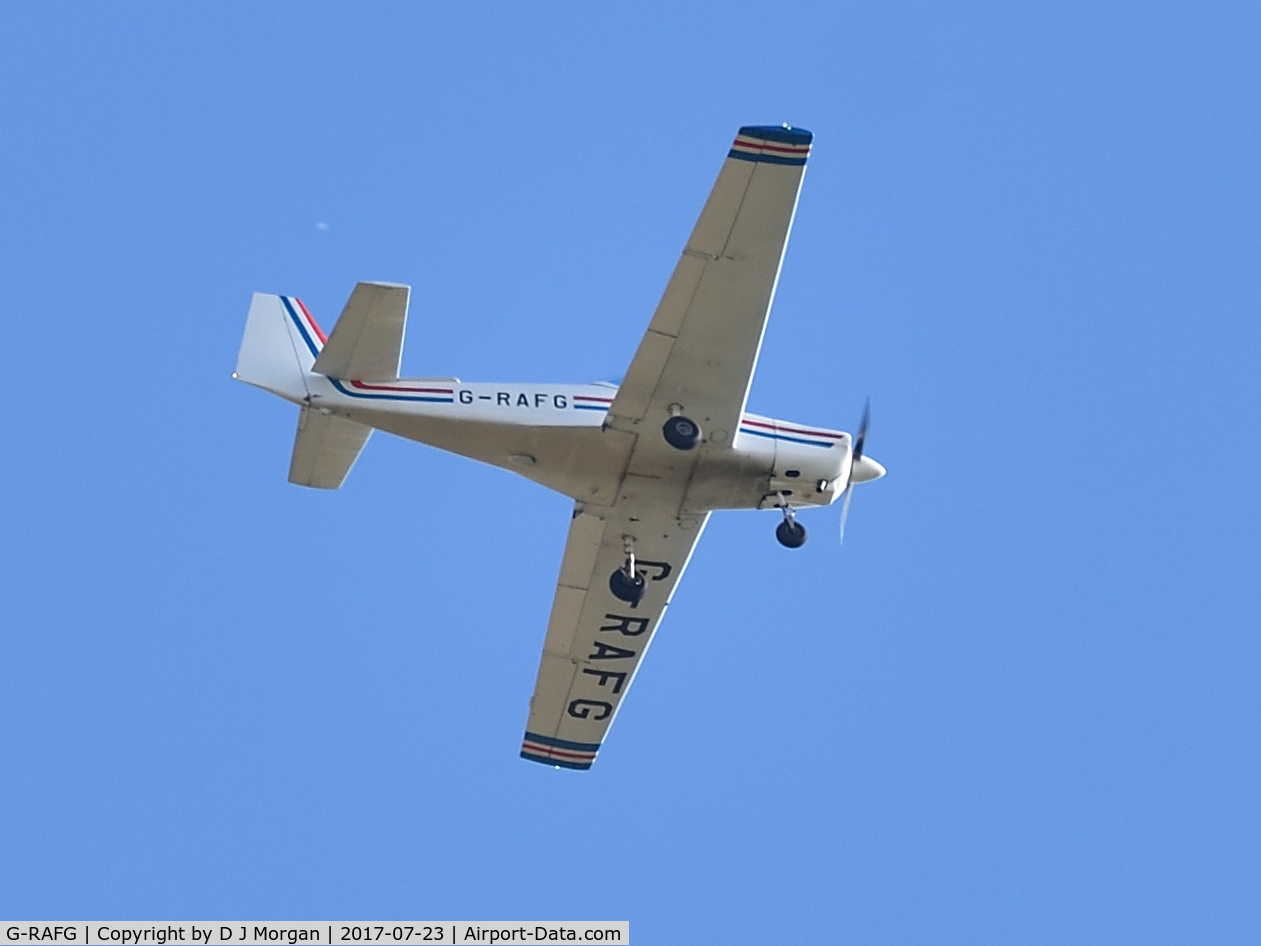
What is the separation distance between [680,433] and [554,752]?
704cm

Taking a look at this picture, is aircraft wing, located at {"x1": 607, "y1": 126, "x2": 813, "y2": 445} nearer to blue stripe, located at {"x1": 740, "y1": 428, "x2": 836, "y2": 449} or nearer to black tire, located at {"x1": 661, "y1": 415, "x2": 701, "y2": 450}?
black tire, located at {"x1": 661, "y1": 415, "x2": 701, "y2": 450}

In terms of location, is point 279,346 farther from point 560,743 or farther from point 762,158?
point 560,743

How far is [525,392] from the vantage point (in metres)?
22.5

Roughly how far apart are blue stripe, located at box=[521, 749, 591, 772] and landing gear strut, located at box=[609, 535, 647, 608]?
12.7 ft

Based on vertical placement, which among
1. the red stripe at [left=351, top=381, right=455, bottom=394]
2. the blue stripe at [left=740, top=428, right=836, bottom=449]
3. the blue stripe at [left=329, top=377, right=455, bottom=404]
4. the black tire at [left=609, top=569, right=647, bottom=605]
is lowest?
the black tire at [left=609, top=569, right=647, bottom=605]

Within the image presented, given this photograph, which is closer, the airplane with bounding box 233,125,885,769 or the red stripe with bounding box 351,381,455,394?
the airplane with bounding box 233,125,885,769

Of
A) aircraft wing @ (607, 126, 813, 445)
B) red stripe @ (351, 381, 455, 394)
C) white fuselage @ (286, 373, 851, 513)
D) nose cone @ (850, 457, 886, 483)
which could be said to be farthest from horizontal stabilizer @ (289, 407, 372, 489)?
nose cone @ (850, 457, 886, 483)

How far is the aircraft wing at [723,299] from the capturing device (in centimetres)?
2014

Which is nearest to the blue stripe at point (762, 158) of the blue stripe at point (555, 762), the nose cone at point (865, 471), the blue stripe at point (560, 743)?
the nose cone at point (865, 471)

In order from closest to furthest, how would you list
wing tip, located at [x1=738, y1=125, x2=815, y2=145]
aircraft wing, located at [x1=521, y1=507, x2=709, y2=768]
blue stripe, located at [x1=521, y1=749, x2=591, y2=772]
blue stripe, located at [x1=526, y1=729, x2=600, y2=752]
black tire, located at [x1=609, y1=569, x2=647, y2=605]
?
wing tip, located at [x1=738, y1=125, x2=815, y2=145] → black tire, located at [x1=609, y1=569, x2=647, y2=605] → aircraft wing, located at [x1=521, y1=507, x2=709, y2=768] → blue stripe, located at [x1=526, y1=729, x2=600, y2=752] → blue stripe, located at [x1=521, y1=749, x2=591, y2=772]

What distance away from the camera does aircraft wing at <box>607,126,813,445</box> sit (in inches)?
793

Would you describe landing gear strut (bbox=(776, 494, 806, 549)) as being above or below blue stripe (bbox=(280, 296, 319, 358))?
below

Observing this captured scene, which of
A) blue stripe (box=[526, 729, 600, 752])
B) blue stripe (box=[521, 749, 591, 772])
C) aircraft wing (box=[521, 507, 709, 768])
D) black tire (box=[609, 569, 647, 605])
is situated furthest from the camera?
blue stripe (box=[521, 749, 591, 772])

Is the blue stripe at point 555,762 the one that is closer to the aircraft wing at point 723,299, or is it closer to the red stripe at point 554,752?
the red stripe at point 554,752
